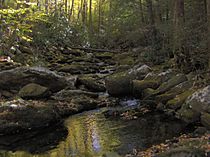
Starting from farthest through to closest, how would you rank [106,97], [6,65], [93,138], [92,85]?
[92,85]
[6,65]
[106,97]
[93,138]

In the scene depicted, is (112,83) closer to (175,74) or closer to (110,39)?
(175,74)

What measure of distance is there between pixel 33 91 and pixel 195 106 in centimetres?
669

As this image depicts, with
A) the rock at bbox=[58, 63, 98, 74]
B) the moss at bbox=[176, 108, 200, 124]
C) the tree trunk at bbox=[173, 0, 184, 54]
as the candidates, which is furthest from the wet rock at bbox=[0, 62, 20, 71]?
the moss at bbox=[176, 108, 200, 124]

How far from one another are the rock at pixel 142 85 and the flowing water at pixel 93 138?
2.62 metres

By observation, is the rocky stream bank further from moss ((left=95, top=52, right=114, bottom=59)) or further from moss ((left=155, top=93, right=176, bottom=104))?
moss ((left=95, top=52, right=114, bottom=59))

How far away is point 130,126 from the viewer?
37.6 ft

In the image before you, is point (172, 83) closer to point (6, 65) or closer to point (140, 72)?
point (140, 72)

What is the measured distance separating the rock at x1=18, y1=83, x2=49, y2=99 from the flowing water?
2.14 m

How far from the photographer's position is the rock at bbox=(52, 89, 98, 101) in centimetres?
1523

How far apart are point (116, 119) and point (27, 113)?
3178mm

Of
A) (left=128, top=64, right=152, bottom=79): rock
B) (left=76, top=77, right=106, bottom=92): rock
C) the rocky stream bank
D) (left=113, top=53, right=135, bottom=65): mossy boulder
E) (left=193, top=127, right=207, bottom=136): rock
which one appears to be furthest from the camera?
(left=113, top=53, right=135, bottom=65): mossy boulder

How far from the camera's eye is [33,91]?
14172mm

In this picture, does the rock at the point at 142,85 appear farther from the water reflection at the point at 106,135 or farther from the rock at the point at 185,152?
the rock at the point at 185,152

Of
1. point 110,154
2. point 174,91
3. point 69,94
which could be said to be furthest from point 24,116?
point 174,91
